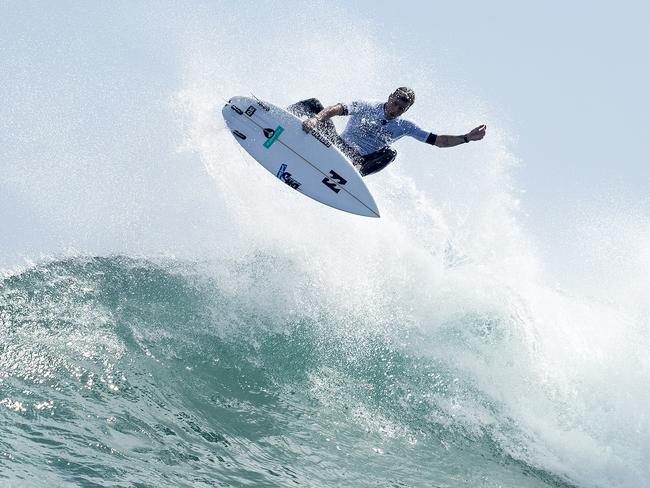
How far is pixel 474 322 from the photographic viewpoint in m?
9.70

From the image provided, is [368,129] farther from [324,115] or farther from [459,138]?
[459,138]

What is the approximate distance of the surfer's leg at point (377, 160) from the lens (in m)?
8.95

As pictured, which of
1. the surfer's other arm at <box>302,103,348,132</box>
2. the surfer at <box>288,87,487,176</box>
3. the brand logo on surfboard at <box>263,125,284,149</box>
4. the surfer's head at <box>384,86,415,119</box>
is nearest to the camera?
the surfer's head at <box>384,86,415,119</box>

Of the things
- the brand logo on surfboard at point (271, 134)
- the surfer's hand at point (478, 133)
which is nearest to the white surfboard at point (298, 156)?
the brand logo on surfboard at point (271, 134)

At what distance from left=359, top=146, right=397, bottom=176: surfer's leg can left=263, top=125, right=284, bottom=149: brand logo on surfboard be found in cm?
127

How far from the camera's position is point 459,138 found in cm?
852

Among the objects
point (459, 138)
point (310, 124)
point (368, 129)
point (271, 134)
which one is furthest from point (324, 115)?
point (459, 138)

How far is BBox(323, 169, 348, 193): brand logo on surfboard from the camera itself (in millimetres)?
8969

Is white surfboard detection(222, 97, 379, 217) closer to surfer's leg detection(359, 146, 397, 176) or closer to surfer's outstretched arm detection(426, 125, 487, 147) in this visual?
surfer's leg detection(359, 146, 397, 176)

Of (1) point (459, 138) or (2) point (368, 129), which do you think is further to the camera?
(2) point (368, 129)

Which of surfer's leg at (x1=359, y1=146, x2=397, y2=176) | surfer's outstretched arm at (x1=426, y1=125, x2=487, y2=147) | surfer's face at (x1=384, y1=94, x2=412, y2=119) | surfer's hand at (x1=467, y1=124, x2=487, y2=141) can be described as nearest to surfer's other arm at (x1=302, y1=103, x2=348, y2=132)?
surfer's face at (x1=384, y1=94, x2=412, y2=119)

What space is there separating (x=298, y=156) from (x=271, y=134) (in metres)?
0.52

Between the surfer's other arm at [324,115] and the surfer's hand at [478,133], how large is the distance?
1.79 meters

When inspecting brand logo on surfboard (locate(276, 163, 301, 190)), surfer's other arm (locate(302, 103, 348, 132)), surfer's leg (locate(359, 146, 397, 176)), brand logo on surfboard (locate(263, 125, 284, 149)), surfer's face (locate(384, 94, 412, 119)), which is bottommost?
brand logo on surfboard (locate(276, 163, 301, 190))
